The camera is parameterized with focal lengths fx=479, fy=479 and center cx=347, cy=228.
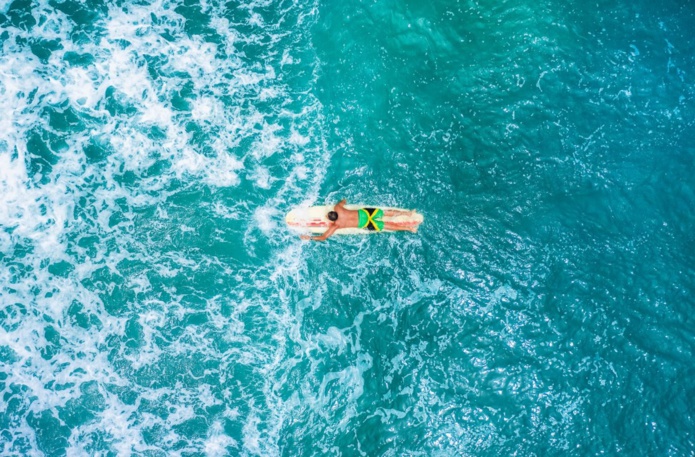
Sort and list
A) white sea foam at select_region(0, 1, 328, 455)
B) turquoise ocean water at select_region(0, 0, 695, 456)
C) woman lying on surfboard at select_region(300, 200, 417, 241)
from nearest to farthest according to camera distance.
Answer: turquoise ocean water at select_region(0, 0, 695, 456) → white sea foam at select_region(0, 1, 328, 455) → woman lying on surfboard at select_region(300, 200, 417, 241)

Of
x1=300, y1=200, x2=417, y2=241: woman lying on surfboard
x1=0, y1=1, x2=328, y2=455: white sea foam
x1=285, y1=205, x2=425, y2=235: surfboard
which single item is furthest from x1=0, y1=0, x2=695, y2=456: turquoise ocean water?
x1=300, y1=200, x2=417, y2=241: woman lying on surfboard

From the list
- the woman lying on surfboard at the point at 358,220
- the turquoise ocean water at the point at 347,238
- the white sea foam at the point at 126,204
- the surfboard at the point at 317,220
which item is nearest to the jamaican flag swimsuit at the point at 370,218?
the woman lying on surfboard at the point at 358,220

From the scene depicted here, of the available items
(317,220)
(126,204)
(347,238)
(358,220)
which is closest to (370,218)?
(358,220)

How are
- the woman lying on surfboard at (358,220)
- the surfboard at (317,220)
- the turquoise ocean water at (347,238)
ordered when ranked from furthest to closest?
the surfboard at (317,220)
the woman lying on surfboard at (358,220)
the turquoise ocean water at (347,238)

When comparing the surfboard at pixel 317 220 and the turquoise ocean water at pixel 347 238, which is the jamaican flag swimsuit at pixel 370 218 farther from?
the turquoise ocean water at pixel 347 238

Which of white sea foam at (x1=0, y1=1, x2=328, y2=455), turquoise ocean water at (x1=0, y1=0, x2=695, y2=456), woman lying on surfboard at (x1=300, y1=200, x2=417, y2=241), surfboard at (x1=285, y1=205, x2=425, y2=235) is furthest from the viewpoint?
surfboard at (x1=285, y1=205, x2=425, y2=235)

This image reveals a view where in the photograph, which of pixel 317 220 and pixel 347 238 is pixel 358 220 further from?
pixel 317 220

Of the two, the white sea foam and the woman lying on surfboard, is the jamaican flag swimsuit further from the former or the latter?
the white sea foam
